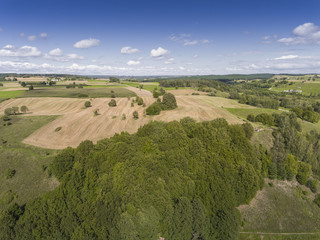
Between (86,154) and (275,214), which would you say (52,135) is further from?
(275,214)

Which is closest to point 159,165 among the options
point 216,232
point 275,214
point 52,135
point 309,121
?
point 216,232

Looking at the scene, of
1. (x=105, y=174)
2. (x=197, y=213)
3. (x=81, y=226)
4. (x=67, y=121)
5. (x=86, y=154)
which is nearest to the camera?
(x=81, y=226)

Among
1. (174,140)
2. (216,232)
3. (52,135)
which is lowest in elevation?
(216,232)

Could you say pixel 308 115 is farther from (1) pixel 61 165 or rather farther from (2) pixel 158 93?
(1) pixel 61 165

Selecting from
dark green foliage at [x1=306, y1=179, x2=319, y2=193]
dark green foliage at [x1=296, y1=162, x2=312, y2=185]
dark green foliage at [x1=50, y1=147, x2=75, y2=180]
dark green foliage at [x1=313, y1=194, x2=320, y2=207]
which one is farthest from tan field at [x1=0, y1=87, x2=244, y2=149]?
dark green foliage at [x1=313, y1=194, x2=320, y2=207]

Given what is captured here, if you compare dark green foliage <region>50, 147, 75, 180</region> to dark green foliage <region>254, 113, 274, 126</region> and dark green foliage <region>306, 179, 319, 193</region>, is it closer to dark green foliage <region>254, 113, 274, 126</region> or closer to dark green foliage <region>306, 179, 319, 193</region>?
dark green foliage <region>306, 179, 319, 193</region>

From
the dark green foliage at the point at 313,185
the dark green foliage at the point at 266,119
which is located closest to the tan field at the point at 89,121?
the dark green foliage at the point at 266,119

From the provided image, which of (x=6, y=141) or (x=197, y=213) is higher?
(x=6, y=141)
